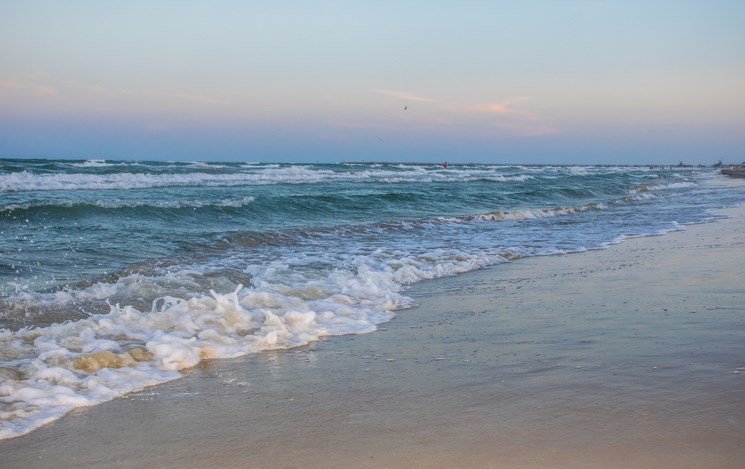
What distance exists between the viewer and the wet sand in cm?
257

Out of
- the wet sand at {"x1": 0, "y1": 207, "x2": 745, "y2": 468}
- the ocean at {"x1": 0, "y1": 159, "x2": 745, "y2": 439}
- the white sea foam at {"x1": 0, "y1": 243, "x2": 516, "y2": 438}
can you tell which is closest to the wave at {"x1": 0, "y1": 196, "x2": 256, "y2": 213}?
the ocean at {"x1": 0, "y1": 159, "x2": 745, "y2": 439}

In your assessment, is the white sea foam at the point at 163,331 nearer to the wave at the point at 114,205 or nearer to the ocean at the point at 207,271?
the ocean at the point at 207,271

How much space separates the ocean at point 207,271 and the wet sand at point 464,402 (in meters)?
0.39

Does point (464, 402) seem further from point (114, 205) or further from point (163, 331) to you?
point (114, 205)

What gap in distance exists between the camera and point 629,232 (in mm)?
12047

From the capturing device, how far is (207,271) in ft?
23.4

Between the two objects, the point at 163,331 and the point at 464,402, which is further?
the point at 163,331

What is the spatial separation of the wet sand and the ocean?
1.29ft

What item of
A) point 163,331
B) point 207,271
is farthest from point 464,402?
point 207,271

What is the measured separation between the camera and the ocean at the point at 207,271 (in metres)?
3.92

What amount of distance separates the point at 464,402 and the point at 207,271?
4656 millimetres

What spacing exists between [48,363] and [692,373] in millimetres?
3721

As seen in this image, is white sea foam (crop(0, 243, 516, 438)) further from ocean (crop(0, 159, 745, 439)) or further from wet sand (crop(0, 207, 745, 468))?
wet sand (crop(0, 207, 745, 468))

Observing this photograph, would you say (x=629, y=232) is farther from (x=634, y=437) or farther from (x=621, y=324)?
(x=634, y=437)
